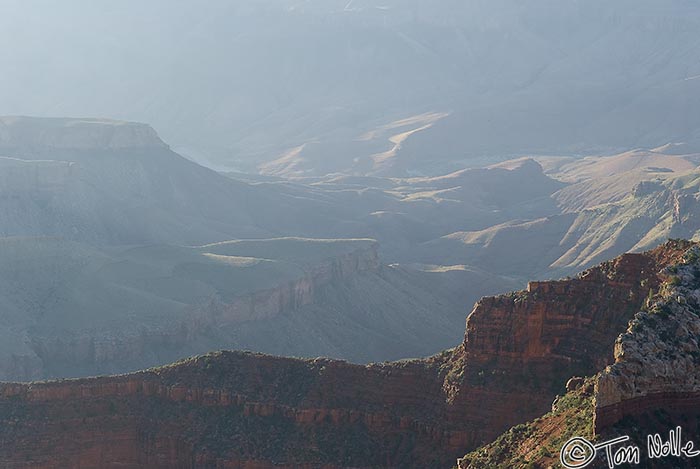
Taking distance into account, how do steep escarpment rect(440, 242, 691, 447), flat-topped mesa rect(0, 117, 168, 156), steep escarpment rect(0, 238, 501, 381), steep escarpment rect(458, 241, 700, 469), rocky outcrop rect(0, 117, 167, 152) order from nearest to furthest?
steep escarpment rect(458, 241, 700, 469) → steep escarpment rect(440, 242, 691, 447) → steep escarpment rect(0, 238, 501, 381) → flat-topped mesa rect(0, 117, 168, 156) → rocky outcrop rect(0, 117, 167, 152)

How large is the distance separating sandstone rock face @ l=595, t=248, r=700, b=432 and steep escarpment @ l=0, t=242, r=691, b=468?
23.6 feet

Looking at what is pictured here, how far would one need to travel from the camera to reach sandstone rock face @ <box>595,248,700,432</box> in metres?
24.1

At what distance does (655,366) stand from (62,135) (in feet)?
357

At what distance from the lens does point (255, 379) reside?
4047 centimetres

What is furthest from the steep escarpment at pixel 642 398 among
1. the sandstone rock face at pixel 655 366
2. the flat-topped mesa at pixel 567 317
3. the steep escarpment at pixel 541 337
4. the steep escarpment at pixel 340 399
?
the steep escarpment at pixel 340 399

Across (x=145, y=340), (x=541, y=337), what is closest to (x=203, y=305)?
(x=145, y=340)

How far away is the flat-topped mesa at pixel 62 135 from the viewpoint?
127 metres

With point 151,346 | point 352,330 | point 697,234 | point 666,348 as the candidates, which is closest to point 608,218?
point 697,234

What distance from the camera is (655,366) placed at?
24781 mm

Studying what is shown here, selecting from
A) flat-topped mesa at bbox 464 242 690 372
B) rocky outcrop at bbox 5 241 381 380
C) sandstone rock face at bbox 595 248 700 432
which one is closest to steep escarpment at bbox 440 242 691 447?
flat-topped mesa at bbox 464 242 690 372

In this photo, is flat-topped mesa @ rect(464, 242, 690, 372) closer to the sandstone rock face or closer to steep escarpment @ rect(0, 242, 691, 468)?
steep escarpment @ rect(0, 242, 691, 468)

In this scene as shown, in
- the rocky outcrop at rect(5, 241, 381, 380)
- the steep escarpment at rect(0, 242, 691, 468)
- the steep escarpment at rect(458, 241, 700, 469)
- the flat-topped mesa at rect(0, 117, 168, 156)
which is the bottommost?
the steep escarpment at rect(458, 241, 700, 469)

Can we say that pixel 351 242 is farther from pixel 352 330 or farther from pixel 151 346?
pixel 151 346

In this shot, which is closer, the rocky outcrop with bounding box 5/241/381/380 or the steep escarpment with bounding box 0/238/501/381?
the rocky outcrop with bounding box 5/241/381/380
